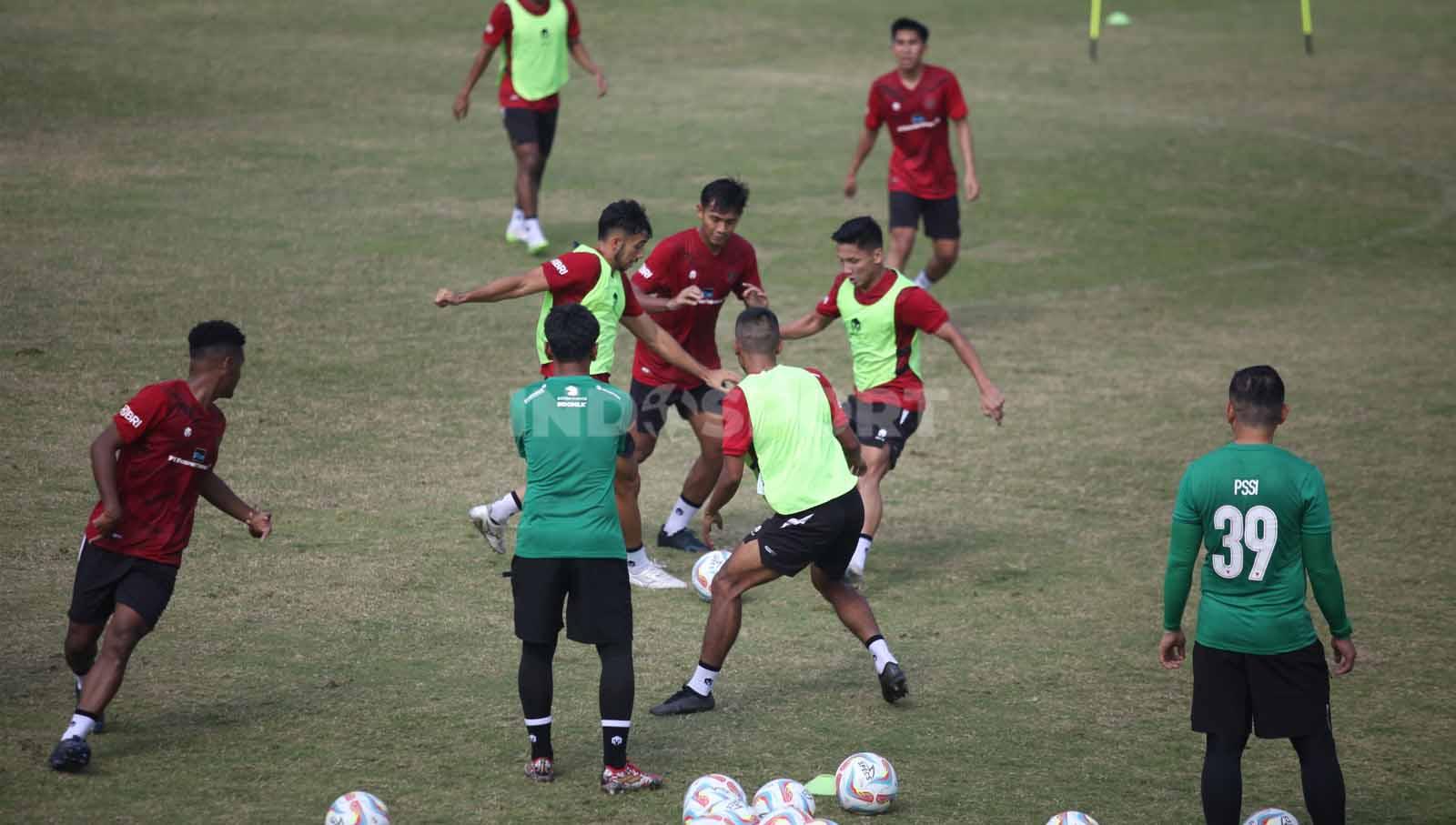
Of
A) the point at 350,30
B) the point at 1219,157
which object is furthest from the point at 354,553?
the point at 350,30

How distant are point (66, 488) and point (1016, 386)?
821 cm

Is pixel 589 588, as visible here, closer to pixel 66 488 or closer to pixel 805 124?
pixel 66 488

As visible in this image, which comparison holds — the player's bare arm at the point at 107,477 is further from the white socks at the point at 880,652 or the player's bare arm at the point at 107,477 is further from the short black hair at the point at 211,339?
the white socks at the point at 880,652

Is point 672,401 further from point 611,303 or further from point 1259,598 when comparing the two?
point 1259,598

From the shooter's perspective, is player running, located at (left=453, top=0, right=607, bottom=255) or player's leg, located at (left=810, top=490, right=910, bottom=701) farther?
player running, located at (left=453, top=0, right=607, bottom=255)

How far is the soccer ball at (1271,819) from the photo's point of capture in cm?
709

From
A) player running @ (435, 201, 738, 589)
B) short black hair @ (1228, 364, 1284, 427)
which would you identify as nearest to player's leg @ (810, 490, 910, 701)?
player running @ (435, 201, 738, 589)

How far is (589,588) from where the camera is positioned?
7539 mm

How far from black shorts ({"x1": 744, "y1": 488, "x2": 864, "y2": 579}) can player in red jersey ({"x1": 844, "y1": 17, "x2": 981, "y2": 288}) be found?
7.57 m

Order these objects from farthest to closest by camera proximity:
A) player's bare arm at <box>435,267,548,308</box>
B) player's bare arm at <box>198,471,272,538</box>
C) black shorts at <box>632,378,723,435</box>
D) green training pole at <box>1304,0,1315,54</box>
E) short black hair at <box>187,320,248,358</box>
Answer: green training pole at <box>1304,0,1315,54</box> < black shorts at <box>632,378,723,435</box> < player's bare arm at <box>435,267,548,308</box> < player's bare arm at <box>198,471,272,538</box> < short black hair at <box>187,320,248,358</box>

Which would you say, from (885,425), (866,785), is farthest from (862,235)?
(866,785)

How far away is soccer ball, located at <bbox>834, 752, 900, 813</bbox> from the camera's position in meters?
7.32

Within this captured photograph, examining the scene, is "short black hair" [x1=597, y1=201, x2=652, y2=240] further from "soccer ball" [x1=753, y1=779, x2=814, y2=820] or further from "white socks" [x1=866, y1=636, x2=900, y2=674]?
"soccer ball" [x1=753, y1=779, x2=814, y2=820]

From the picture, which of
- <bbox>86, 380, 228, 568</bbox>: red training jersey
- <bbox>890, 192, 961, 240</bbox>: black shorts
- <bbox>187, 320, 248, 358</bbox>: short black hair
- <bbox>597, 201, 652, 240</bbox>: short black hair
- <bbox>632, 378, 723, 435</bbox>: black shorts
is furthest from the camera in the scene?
<bbox>890, 192, 961, 240</bbox>: black shorts
